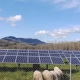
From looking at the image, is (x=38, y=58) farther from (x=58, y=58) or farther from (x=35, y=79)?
(x=35, y=79)

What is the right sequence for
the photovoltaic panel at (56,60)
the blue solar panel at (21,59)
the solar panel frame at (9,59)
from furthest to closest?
the photovoltaic panel at (56,60), the blue solar panel at (21,59), the solar panel frame at (9,59)

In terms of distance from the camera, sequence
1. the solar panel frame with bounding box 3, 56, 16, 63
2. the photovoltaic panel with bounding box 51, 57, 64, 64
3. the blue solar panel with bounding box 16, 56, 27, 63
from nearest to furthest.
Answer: the solar panel frame with bounding box 3, 56, 16, 63
the blue solar panel with bounding box 16, 56, 27, 63
the photovoltaic panel with bounding box 51, 57, 64, 64

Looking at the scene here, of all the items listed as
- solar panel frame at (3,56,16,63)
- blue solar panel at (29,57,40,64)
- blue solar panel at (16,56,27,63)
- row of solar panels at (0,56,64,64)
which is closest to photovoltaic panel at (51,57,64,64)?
row of solar panels at (0,56,64,64)

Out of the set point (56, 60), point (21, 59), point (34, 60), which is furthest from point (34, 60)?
point (56, 60)

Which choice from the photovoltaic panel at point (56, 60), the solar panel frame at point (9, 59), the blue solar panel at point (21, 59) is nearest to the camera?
the solar panel frame at point (9, 59)

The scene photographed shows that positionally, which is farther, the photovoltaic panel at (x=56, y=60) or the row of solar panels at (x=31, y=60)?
the photovoltaic panel at (x=56, y=60)

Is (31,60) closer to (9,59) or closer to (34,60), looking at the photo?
(34,60)

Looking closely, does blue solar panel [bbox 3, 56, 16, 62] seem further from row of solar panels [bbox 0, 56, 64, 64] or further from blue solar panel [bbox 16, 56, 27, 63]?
blue solar panel [bbox 16, 56, 27, 63]

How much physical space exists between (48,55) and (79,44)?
36.0 meters

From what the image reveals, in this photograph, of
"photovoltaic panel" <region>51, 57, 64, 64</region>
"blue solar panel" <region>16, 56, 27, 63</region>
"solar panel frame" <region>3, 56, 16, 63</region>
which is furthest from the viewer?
"photovoltaic panel" <region>51, 57, 64, 64</region>

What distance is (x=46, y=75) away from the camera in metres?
15.8

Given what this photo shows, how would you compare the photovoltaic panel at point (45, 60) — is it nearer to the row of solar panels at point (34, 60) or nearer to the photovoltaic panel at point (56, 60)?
the row of solar panels at point (34, 60)

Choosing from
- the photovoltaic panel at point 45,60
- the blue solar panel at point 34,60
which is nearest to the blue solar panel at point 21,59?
the blue solar panel at point 34,60

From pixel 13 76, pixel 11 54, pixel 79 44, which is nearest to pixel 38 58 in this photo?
pixel 11 54
